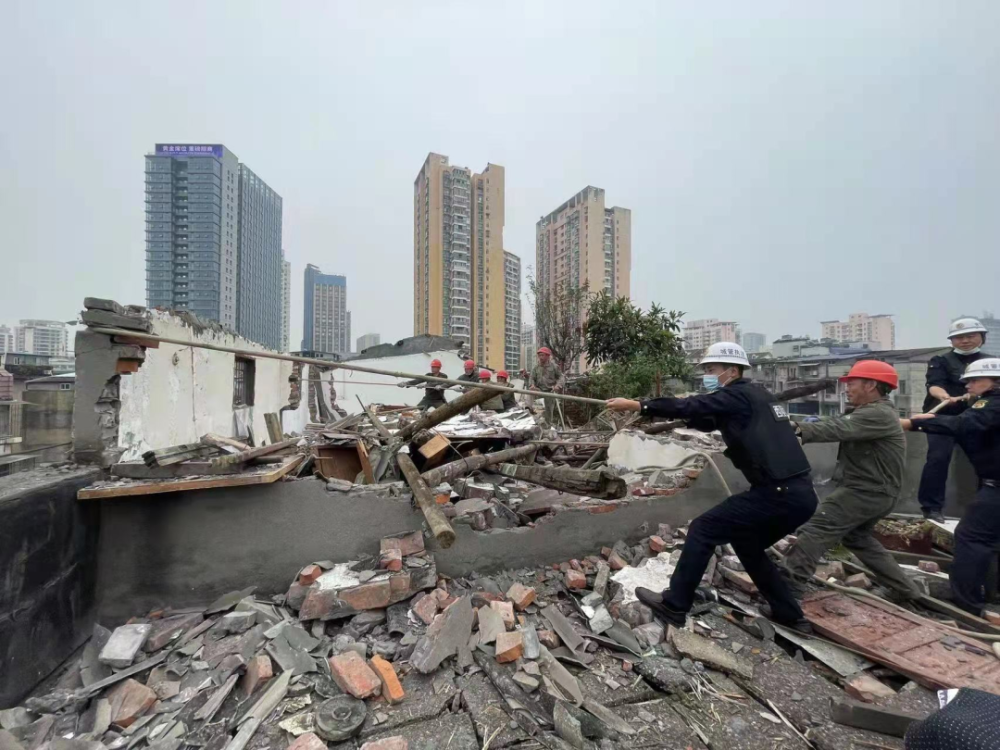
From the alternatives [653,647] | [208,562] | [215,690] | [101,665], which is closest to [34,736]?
[101,665]

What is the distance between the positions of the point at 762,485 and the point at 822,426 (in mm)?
805

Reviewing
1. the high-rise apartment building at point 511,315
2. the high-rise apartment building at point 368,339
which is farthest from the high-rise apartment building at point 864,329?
the high-rise apartment building at point 368,339

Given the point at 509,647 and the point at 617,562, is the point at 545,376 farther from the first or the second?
the point at 509,647

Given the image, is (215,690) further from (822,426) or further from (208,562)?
(822,426)

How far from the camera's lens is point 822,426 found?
3180mm

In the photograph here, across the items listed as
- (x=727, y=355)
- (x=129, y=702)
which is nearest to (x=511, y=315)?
(x=727, y=355)

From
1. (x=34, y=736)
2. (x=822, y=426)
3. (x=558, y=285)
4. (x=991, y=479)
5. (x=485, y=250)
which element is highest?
(x=485, y=250)

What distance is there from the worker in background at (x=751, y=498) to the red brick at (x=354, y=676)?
68.6 inches

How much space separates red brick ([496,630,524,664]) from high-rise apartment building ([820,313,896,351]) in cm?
5128

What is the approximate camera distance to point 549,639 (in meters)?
2.74

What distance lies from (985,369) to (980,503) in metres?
0.97

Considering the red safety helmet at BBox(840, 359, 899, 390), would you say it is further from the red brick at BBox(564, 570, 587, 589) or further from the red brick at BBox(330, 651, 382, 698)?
the red brick at BBox(330, 651, 382, 698)

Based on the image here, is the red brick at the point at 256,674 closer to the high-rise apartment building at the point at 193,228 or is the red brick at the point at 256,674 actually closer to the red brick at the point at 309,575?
the red brick at the point at 309,575

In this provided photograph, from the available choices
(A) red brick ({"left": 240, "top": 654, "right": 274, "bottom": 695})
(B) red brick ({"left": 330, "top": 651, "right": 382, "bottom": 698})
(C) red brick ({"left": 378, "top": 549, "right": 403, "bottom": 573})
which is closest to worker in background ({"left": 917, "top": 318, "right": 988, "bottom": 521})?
(C) red brick ({"left": 378, "top": 549, "right": 403, "bottom": 573})
